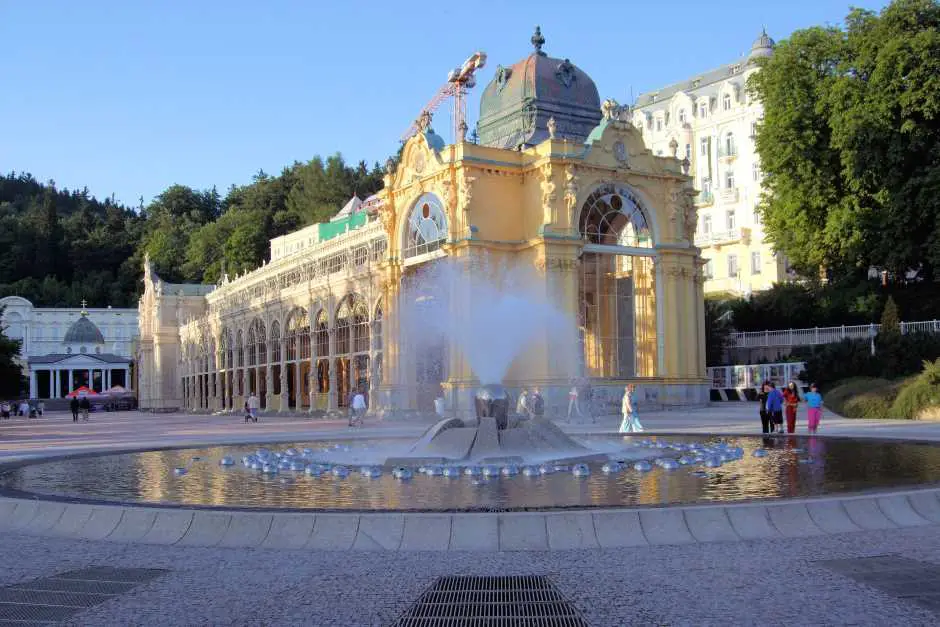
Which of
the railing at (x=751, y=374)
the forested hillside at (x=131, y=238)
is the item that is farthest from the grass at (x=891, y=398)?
the forested hillside at (x=131, y=238)

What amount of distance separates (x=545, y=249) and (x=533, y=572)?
37.9 metres

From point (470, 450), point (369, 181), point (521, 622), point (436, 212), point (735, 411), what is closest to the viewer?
point (521, 622)

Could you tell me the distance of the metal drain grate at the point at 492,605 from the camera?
7.71m

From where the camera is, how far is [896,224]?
48531mm

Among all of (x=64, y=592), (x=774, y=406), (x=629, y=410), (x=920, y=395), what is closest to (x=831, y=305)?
(x=920, y=395)

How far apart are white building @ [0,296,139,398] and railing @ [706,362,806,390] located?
109088mm

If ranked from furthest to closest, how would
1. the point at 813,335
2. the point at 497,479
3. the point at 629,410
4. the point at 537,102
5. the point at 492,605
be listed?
the point at 813,335, the point at 537,102, the point at 629,410, the point at 497,479, the point at 492,605

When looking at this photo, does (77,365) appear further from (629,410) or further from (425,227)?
(629,410)

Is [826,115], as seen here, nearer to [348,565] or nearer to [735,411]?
[735,411]

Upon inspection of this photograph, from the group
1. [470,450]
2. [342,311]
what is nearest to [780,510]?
[470,450]

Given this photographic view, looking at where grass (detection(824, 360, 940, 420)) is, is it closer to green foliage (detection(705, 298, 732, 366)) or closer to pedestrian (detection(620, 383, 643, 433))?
pedestrian (detection(620, 383, 643, 433))

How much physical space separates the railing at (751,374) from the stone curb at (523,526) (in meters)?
40.4

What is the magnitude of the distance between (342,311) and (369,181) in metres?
66.5

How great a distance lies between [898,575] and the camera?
8906 millimetres
